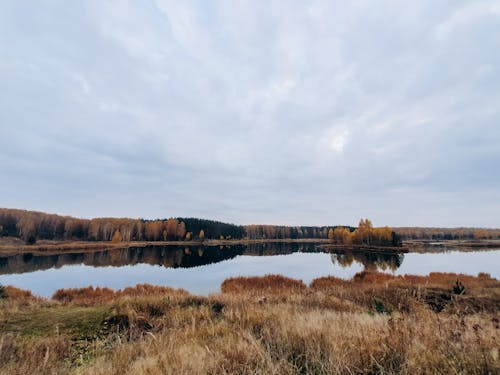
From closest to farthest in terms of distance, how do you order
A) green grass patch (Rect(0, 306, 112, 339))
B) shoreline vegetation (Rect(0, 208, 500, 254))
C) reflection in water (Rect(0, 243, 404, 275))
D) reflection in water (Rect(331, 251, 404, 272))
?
green grass patch (Rect(0, 306, 112, 339)), reflection in water (Rect(0, 243, 404, 275)), reflection in water (Rect(331, 251, 404, 272)), shoreline vegetation (Rect(0, 208, 500, 254))

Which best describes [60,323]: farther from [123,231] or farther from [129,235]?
[123,231]

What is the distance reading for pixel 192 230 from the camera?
444 feet

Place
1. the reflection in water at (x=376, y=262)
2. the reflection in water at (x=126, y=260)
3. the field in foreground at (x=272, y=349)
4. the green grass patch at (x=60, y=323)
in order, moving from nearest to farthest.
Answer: the field in foreground at (x=272, y=349), the green grass patch at (x=60, y=323), the reflection in water at (x=126, y=260), the reflection in water at (x=376, y=262)

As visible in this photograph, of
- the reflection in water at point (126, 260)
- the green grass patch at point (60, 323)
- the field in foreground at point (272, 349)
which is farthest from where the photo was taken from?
the reflection in water at point (126, 260)

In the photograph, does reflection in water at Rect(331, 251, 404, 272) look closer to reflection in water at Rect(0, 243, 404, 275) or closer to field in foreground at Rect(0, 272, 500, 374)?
reflection in water at Rect(0, 243, 404, 275)

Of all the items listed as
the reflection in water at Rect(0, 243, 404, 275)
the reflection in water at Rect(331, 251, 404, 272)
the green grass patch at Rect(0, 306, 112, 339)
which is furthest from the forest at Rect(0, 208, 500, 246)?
the green grass patch at Rect(0, 306, 112, 339)

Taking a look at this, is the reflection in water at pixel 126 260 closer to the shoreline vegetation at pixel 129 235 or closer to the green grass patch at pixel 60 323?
the shoreline vegetation at pixel 129 235

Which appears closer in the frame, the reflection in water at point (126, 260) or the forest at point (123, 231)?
the reflection in water at point (126, 260)

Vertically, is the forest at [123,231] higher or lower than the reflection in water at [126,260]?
higher

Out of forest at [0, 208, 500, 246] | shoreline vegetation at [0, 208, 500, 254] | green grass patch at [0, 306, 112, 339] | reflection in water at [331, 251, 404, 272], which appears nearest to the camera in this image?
green grass patch at [0, 306, 112, 339]

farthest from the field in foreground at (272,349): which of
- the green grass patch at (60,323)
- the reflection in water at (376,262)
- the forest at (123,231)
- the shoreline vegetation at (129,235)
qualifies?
the forest at (123,231)

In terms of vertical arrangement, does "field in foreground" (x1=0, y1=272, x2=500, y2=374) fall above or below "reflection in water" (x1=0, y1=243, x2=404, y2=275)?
above

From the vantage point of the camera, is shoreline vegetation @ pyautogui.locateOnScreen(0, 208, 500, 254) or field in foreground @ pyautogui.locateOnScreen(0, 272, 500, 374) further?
shoreline vegetation @ pyautogui.locateOnScreen(0, 208, 500, 254)

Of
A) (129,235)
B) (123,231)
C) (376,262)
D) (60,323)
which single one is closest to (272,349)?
(60,323)
